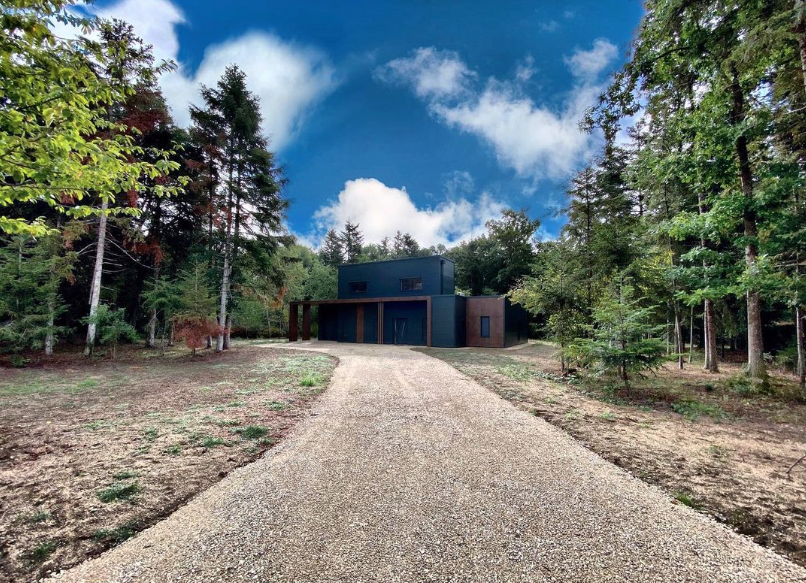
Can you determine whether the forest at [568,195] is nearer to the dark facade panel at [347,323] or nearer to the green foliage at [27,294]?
the green foliage at [27,294]

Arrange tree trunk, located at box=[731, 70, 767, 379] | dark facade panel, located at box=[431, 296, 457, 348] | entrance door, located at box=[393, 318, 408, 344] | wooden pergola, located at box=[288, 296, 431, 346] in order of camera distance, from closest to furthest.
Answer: tree trunk, located at box=[731, 70, 767, 379], dark facade panel, located at box=[431, 296, 457, 348], wooden pergola, located at box=[288, 296, 431, 346], entrance door, located at box=[393, 318, 408, 344]

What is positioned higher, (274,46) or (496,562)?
(274,46)

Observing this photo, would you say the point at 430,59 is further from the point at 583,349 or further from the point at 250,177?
the point at 583,349

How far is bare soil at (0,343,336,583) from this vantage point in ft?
7.34

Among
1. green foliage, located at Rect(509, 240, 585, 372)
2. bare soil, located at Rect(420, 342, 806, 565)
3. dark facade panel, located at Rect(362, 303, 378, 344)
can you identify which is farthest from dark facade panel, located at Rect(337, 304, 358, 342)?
green foliage, located at Rect(509, 240, 585, 372)

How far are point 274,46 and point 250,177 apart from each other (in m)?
6.16

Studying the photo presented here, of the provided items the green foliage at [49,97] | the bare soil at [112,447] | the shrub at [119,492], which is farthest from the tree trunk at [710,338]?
the green foliage at [49,97]

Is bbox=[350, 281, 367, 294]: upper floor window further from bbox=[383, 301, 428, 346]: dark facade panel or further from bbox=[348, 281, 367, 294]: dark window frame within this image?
bbox=[383, 301, 428, 346]: dark facade panel

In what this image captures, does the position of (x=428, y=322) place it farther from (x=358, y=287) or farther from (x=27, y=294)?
(x=27, y=294)

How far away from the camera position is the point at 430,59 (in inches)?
507

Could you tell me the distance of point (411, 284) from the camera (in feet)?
66.6

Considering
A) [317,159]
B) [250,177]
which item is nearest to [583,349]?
[250,177]

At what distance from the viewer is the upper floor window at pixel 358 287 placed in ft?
72.5

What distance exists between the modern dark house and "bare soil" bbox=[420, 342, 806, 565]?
9.64 m
